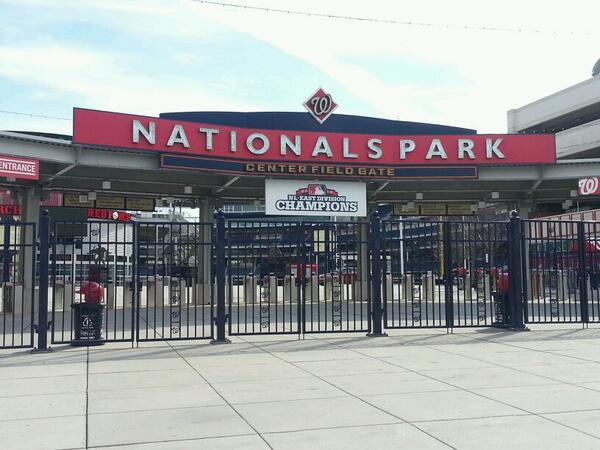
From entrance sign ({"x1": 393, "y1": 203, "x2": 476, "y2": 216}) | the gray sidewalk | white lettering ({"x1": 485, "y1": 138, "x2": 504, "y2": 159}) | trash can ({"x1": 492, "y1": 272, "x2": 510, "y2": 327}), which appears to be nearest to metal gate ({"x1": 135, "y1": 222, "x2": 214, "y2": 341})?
the gray sidewalk

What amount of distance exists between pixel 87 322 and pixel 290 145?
9.09 metres

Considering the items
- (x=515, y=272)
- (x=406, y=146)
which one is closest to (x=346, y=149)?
(x=406, y=146)

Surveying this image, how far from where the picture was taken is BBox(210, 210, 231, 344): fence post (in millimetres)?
12969

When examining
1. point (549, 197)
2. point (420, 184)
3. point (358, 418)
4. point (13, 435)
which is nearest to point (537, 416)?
point (358, 418)

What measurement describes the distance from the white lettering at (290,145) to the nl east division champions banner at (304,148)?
0.10 ft

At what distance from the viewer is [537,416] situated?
6.79 m

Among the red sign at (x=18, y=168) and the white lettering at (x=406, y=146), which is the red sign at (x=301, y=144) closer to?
the white lettering at (x=406, y=146)

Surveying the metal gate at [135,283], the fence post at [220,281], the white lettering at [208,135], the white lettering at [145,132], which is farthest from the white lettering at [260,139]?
the fence post at [220,281]

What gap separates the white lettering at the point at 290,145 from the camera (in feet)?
64.1

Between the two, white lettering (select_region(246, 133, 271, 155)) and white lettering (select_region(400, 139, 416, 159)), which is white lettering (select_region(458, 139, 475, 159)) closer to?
white lettering (select_region(400, 139, 416, 159))

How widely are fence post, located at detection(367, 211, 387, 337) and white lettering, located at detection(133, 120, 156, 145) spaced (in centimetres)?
737

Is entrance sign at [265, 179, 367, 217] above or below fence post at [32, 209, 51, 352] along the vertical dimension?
above

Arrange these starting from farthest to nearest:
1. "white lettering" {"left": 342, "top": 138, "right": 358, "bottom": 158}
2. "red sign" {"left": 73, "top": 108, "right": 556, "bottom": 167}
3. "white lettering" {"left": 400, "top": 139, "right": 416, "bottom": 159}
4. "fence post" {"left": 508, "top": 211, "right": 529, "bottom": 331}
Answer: "white lettering" {"left": 400, "top": 139, "right": 416, "bottom": 159}, "white lettering" {"left": 342, "top": 138, "right": 358, "bottom": 158}, "red sign" {"left": 73, "top": 108, "right": 556, "bottom": 167}, "fence post" {"left": 508, "top": 211, "right": 529, "bottom": 331}

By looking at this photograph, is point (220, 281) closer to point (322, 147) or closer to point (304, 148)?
point (304, 148)
